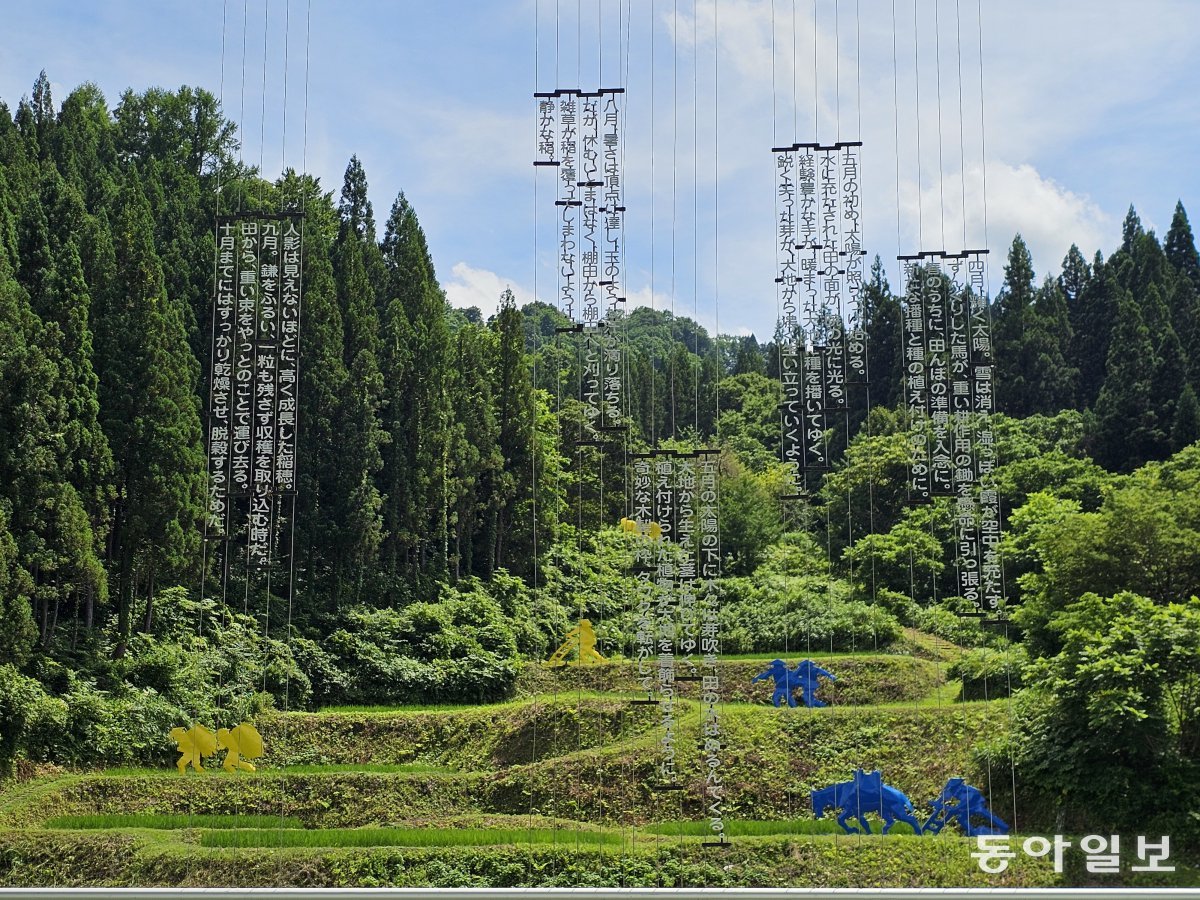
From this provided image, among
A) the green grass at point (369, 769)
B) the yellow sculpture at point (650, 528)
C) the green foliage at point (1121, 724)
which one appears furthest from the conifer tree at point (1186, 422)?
the green grass at point (369, 769)

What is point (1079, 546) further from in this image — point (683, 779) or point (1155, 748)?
point (683, 779)

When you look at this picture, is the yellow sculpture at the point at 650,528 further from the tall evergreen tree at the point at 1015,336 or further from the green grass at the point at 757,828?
the tall evergreen tree at the point at 1015,336

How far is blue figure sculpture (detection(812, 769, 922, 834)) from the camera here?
751 centimetres

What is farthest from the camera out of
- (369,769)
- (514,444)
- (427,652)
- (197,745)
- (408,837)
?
(514,444)

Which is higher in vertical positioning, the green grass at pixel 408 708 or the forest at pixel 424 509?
the forest at pixel 424 509

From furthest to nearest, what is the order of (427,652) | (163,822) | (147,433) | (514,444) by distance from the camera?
(514,444)
(427,652)
(147,433)
(163,822)

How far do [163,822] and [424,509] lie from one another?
4.51 meters

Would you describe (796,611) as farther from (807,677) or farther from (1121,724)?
(1121,724)

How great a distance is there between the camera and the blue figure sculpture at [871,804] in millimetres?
7508

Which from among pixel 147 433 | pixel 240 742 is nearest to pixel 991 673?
pixel 240 742

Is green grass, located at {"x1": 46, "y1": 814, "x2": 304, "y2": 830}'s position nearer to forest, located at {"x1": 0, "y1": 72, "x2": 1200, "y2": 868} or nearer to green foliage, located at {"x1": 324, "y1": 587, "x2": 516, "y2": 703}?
forest, located at {"x1": 0, "y1": 72, "x2": 1200, "y2": 868}

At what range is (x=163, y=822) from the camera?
8.14 m

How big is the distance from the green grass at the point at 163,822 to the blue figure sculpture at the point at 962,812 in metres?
3.96

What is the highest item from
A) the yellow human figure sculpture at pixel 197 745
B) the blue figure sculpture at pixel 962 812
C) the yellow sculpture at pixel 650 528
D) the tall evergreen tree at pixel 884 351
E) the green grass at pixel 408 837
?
the tall evergreen tree at pixel 884 351
